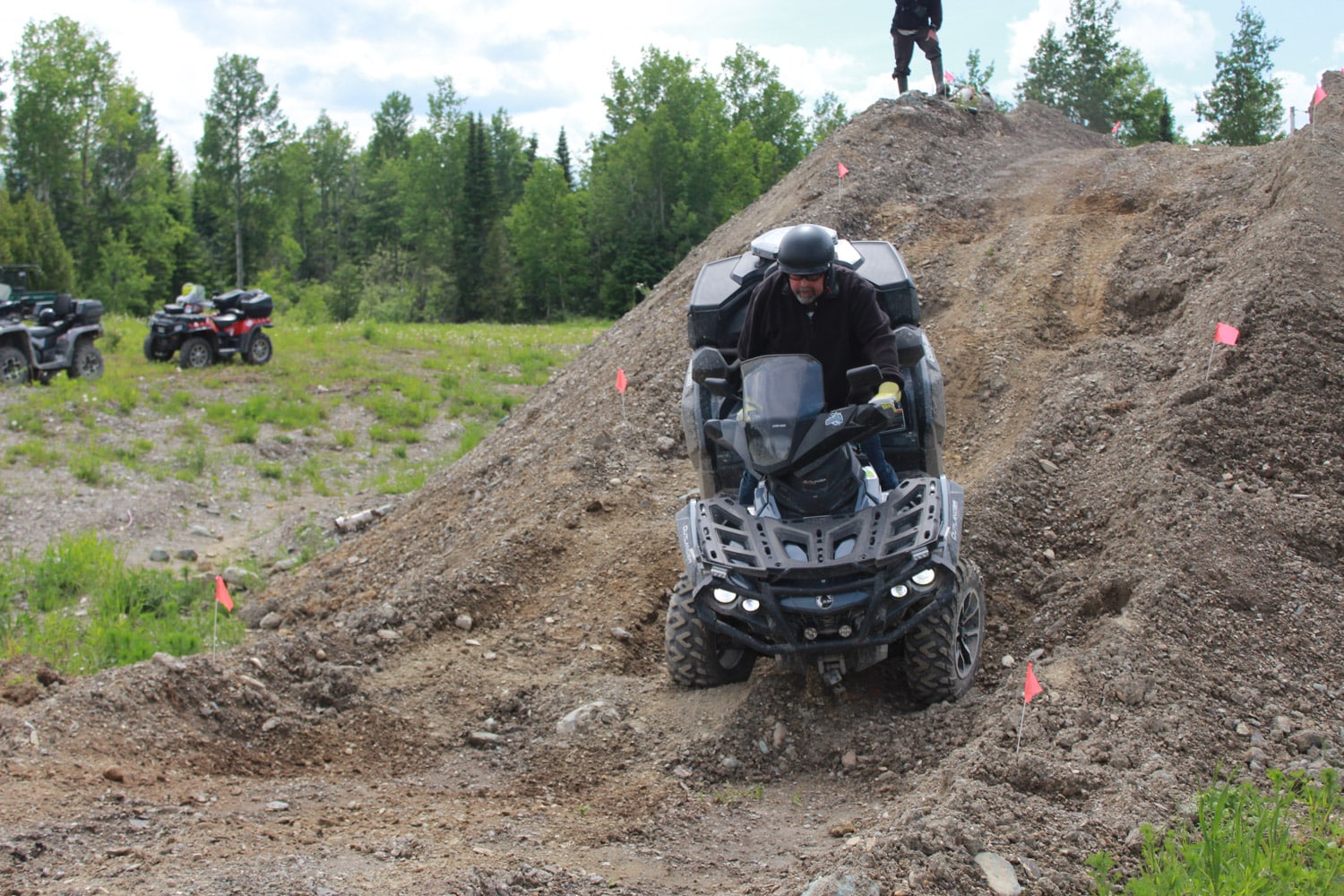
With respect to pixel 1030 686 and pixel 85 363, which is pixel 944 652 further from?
pixel 85 363

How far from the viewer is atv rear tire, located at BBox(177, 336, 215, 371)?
20.3 meters

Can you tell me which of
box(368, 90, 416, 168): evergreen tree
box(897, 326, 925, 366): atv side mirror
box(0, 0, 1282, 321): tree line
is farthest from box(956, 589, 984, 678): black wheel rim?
box(368, 90, 416, 168): evergreen tree

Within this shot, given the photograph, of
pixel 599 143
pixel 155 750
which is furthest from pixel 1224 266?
pixel 599 143

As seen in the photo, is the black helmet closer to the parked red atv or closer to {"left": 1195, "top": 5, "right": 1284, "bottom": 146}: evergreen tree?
the parked red atv

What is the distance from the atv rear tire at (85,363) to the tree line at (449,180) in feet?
92.5

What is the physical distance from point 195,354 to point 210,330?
495 mm

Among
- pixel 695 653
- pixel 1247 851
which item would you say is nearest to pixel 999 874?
pixel 1247 851

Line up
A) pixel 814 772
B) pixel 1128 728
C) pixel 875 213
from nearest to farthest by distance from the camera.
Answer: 1. pixel 1128 728
2. pixel 814 772
3. pixel 875 213

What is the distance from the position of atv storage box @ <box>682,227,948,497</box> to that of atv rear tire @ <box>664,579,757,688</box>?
74 cm

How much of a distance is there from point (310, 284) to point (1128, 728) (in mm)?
72745

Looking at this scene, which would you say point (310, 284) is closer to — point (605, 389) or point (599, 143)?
point (599, 143)

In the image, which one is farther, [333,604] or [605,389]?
[605,389]

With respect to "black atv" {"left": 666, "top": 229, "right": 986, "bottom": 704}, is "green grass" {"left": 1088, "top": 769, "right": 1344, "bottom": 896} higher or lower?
lower

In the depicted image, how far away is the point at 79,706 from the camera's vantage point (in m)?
6.04
